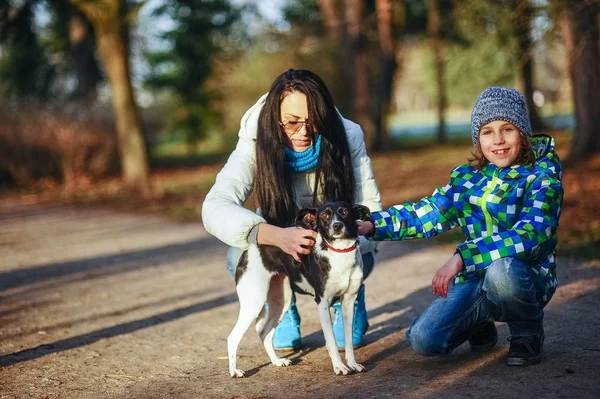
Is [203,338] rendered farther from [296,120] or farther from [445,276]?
[445,276]

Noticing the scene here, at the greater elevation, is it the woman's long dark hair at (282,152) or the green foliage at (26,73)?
the green foliage at (26,73)

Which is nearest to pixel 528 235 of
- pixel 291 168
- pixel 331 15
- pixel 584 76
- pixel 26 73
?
pixel 291 168

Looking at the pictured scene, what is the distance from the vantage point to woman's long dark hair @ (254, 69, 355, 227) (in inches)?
170

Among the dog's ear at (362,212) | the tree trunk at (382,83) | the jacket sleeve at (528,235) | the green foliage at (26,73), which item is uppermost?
the green foliage at (26,73)

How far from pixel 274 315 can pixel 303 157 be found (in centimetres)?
101

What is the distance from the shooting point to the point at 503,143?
3949 mm

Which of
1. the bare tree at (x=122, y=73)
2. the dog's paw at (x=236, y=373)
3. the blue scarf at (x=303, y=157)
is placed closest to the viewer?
the dog's paw at (x=236, y=373)

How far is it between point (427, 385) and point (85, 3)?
48.6 ft

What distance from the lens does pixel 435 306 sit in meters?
4.15

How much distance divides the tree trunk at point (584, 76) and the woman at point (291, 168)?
28.5 ft

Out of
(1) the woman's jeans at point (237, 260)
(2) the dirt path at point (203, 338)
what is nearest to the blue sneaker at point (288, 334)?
(2) the dirt path at point (203, 338)

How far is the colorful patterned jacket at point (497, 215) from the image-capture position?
376cm

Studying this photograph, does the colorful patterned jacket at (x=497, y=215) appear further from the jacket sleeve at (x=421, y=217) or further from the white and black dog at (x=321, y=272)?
the white and black dog at (x=321, y=272)

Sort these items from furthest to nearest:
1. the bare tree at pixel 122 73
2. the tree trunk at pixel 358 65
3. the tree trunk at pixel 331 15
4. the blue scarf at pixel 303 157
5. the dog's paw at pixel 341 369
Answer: the tree trunk at pixel 331 15 → the tree trunk at pixel 358 65 → the bare tree at pixel 122 73 → the blue scarf at pixel 303 157 → the dog's paw at pixel 341 369
